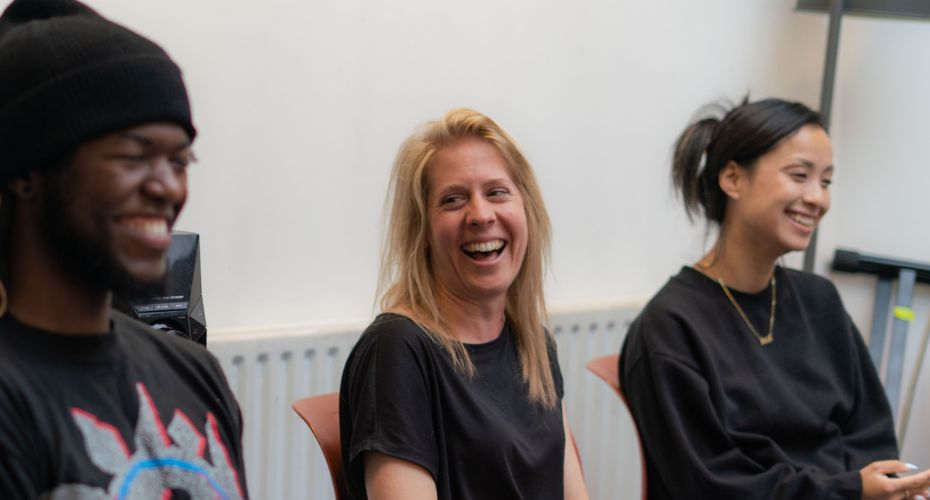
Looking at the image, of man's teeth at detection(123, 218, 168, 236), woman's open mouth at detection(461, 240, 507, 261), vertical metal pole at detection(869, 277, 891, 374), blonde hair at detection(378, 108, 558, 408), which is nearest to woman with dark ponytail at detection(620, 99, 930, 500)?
blonde hair at detection(378, 108, 558, 408)

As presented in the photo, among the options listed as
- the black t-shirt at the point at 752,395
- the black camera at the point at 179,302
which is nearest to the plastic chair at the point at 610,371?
the black t-shirt at the point at 752,395

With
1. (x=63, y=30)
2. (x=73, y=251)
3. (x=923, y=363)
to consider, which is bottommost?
(x=923, y=363)

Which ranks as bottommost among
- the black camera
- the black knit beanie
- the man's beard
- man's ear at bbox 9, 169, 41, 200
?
the black camera

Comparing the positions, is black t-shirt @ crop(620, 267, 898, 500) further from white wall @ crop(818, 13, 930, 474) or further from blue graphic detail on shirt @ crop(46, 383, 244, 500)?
white wall @ crop(818, 13, 930, 474)

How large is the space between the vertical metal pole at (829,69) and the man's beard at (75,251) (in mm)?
2608

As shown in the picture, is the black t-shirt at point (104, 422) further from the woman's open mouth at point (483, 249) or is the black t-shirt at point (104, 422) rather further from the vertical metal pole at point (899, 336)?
the vertical metal pole at point (899, 336)

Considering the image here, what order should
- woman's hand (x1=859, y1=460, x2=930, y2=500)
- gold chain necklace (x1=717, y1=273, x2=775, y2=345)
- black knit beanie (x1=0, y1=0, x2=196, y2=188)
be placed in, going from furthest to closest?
gold chain necklace (x1=717, y1=273, x2=775, y2=345)
woman's hand (x1=859, y1=460, x2=930, y2=500)
black knit beanie (x1=0, y1=0, x2=196, y2=188)

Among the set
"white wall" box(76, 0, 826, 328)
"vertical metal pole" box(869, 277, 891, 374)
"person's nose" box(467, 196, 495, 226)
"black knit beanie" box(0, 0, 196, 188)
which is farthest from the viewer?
"vertical metal pole" box(869, 277, 891, 374)

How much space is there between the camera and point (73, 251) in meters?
0.81

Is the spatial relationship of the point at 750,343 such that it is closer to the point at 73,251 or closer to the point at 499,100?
the point at 499,100

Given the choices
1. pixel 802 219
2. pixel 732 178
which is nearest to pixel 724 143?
pixel 732 178

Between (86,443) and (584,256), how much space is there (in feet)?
7.05

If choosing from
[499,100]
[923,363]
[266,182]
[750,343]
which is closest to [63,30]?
[266,182]

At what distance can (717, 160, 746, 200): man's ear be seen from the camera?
6.93ft
